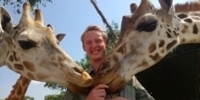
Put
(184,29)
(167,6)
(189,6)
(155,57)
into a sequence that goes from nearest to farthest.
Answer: (155,57) → (167,6) → (184,29) → (189,6)

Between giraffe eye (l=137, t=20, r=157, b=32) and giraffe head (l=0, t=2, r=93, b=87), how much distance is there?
0.68 metres

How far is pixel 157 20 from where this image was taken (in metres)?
3.44

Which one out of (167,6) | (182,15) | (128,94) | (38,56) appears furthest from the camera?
(182,15)

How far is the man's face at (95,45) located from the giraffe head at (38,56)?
18 cm

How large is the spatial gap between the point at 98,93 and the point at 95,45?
46cm

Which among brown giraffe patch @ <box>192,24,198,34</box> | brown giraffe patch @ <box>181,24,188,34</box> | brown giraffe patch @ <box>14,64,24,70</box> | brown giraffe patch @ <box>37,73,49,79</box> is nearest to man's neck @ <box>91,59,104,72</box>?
brown giraffe patch @ <box>37,73,49,79</box>

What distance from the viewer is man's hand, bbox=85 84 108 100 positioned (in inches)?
114

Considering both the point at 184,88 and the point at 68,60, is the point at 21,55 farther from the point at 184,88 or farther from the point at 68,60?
the point at 184,88

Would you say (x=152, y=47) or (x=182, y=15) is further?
(x=182, y=15)

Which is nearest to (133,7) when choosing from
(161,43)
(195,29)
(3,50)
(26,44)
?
(161,43)

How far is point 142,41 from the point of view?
3326 mm

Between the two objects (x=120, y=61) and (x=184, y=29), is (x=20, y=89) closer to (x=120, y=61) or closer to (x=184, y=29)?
(x=120, y=61)

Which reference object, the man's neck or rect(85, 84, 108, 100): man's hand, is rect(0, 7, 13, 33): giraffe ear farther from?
rect(85, 84, 108, 100): man's hand

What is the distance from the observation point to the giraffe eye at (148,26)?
11.0 feet
